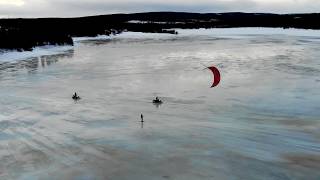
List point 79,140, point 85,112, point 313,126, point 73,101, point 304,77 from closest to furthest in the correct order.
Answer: point 79,140 < point 313,126 < point 85,112 < point 73,101 < point 304,77

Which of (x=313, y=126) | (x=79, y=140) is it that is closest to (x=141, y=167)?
(x=79, y=140)

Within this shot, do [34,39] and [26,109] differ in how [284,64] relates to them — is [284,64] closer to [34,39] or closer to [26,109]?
[26,109]

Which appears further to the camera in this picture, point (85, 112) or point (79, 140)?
point (85, 112)

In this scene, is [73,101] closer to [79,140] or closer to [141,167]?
[79,140]

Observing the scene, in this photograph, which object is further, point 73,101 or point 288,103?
point 73,101

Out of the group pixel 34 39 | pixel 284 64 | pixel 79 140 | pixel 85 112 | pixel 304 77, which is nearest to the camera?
pixel 79 140

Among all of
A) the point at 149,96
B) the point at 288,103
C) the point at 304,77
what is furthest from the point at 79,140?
the point at 304,77
